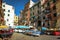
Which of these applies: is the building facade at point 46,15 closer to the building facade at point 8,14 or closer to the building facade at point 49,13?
the building facade at point 49,13

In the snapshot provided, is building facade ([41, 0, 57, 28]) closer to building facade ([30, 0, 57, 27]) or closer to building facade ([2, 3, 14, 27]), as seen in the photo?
building facade ([30, 0, 57, 27])

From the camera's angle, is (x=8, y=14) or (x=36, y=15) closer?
(x=36, y=15)

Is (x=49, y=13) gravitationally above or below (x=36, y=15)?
below

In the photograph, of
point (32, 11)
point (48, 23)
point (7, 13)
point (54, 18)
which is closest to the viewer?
point (54, 18)

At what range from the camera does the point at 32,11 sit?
78.1 meters

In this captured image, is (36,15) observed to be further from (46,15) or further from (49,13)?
(49,13)

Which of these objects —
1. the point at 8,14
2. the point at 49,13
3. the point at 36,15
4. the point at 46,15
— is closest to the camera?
the point at 49,13

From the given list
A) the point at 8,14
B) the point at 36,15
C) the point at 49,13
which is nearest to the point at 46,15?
the point at 49,13

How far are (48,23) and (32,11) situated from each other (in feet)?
77.2

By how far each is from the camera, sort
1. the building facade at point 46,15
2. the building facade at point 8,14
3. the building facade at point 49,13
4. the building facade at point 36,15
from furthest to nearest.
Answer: the building facade at point 8,14 → the building facade at point 36,15 → the building facade at point 46,15 → the building facade at point 49,13

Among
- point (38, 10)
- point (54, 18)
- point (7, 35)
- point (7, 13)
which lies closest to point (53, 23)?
point (54, 18)

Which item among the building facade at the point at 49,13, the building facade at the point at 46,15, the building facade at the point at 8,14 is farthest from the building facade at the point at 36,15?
the building facade at the point at 8,14

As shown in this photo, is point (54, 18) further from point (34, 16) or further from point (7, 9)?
point (7, 9)

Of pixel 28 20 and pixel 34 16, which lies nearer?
pixel 34 16
